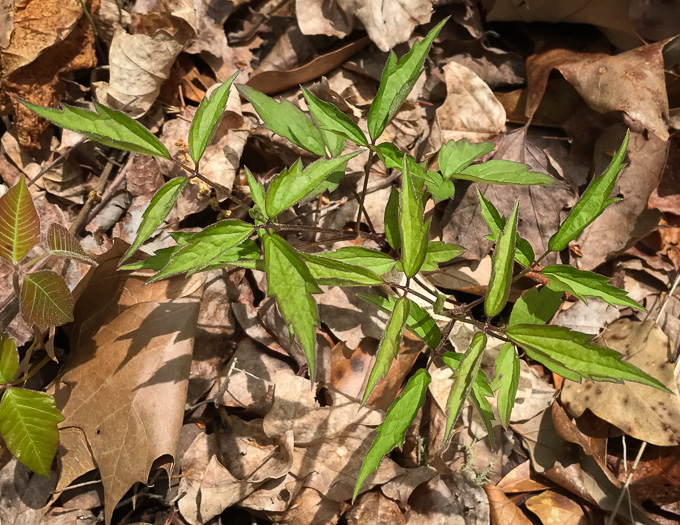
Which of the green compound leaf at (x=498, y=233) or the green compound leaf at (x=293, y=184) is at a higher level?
the green compound leaf at (x=293, y=184)

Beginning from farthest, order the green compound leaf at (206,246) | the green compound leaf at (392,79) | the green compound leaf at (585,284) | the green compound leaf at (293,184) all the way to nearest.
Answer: the green compound leaf at (392,79) < the green compound leaf at (585,284) < the green compound leaf at (293,184) < the green compound leaf at (206,246)

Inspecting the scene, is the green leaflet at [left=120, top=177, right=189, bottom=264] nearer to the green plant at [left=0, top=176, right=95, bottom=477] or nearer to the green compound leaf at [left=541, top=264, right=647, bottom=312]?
the green plant at [left=0, top=176, right=95, bottom=477]

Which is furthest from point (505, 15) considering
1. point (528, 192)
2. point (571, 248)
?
point (571, 248)

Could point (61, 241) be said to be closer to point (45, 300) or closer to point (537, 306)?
point (45, 300)

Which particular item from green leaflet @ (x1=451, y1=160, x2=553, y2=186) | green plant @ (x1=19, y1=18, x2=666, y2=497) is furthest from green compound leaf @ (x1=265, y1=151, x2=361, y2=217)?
green leaflet @ (x1=451, y1=160, x2=553, y2=186)

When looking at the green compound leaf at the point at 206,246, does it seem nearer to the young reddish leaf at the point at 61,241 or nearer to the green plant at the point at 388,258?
the green plant at the point at 388,258

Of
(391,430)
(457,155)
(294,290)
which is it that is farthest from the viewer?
Result: (457,155)

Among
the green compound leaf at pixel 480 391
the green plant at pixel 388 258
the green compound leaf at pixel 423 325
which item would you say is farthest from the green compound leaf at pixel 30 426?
the green compound leaf at pixel 480 391

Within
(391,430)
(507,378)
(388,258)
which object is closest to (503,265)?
(507,378)
